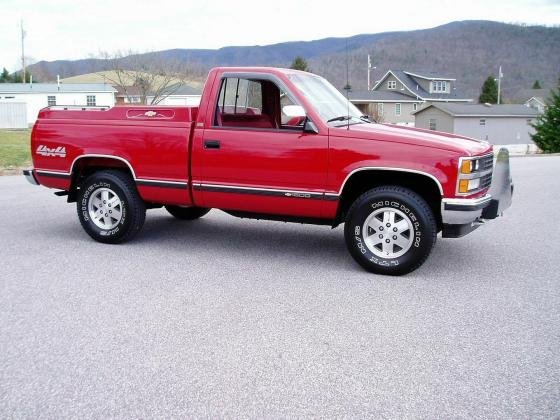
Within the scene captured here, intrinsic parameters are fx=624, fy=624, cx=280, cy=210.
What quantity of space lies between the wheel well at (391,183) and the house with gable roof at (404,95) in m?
62.7

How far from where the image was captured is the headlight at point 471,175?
5605 millimetres

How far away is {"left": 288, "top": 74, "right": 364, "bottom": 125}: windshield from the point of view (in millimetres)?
6324

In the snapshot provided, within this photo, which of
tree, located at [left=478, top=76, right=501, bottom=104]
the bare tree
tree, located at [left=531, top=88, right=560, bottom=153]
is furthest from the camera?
tree, located at [left=478, top=76, right=501, bottom=104]

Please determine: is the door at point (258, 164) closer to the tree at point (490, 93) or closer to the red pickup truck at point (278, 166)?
the red pickup truck at point (278, 166)

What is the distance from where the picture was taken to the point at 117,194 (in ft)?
22.8

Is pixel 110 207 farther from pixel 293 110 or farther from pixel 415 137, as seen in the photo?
pixel 415 137

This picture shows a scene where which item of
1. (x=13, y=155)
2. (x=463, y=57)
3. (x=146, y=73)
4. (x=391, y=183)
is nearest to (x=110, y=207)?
Answer: (x=391, y=183)

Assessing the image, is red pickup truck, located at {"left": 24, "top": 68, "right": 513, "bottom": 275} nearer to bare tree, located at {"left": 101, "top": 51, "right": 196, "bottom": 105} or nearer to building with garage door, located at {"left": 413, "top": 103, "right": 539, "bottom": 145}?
bare tree, located at {"left": 101, "top": 51, "right": 196, "bottom": 105}

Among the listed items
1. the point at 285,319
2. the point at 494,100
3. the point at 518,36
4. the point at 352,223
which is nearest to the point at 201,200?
the point at 352,223

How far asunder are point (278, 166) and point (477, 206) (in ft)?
6.29

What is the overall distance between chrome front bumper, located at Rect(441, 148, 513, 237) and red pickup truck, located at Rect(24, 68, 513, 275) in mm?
11

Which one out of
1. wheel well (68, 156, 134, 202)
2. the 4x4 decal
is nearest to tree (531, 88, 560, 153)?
wheel well (68, 156, 134, 202)

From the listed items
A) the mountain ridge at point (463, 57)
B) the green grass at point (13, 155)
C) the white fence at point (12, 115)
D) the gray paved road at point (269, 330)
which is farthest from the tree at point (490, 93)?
the gray paved road at point (269, 330)

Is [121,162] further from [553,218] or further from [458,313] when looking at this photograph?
[553,218]
